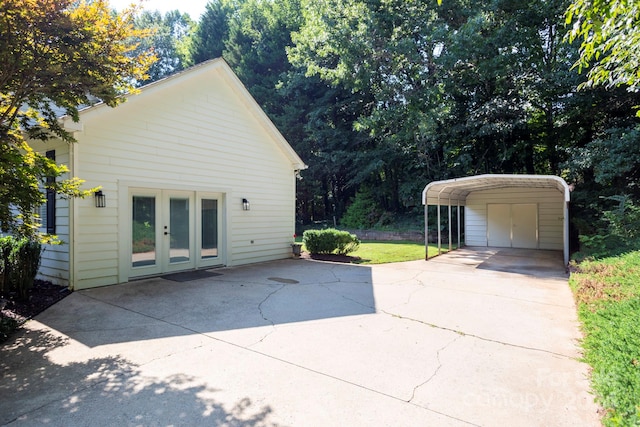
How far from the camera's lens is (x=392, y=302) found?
582 centimetres

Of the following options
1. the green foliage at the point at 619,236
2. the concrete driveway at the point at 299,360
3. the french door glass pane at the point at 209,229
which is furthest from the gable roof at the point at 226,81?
the green foliage at the point at 619,236

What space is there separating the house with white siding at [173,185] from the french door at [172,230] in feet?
0.08

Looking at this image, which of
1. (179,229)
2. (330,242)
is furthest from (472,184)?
(179,229)

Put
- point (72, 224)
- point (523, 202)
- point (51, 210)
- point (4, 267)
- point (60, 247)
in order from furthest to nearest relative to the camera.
Result: point (523, 202), point (51, 210), point (60, 247), point (72, 224), point (4, 267)

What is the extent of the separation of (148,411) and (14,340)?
9.15 feet

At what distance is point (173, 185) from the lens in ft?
26.2

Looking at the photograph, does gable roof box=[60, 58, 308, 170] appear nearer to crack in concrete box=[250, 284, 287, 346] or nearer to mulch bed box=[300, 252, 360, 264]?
mulch bed box=[300, 252, 360, 264]

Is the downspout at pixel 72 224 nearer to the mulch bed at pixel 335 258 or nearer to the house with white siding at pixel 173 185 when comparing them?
the house with white siding at pixel 173 185

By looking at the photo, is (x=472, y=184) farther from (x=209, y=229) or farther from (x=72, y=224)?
(x=72, y=224)

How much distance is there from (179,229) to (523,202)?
13.9 meters

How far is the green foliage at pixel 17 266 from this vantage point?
5.56m

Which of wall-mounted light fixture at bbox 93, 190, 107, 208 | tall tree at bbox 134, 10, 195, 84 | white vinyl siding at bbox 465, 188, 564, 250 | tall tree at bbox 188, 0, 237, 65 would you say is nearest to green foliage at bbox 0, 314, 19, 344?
wall-mounted light fixture at bbox 93, 190, 107, 208

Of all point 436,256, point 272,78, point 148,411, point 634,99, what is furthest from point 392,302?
point 272,78

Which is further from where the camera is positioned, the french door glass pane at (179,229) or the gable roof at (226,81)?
the french door glass pane at (179,229)
